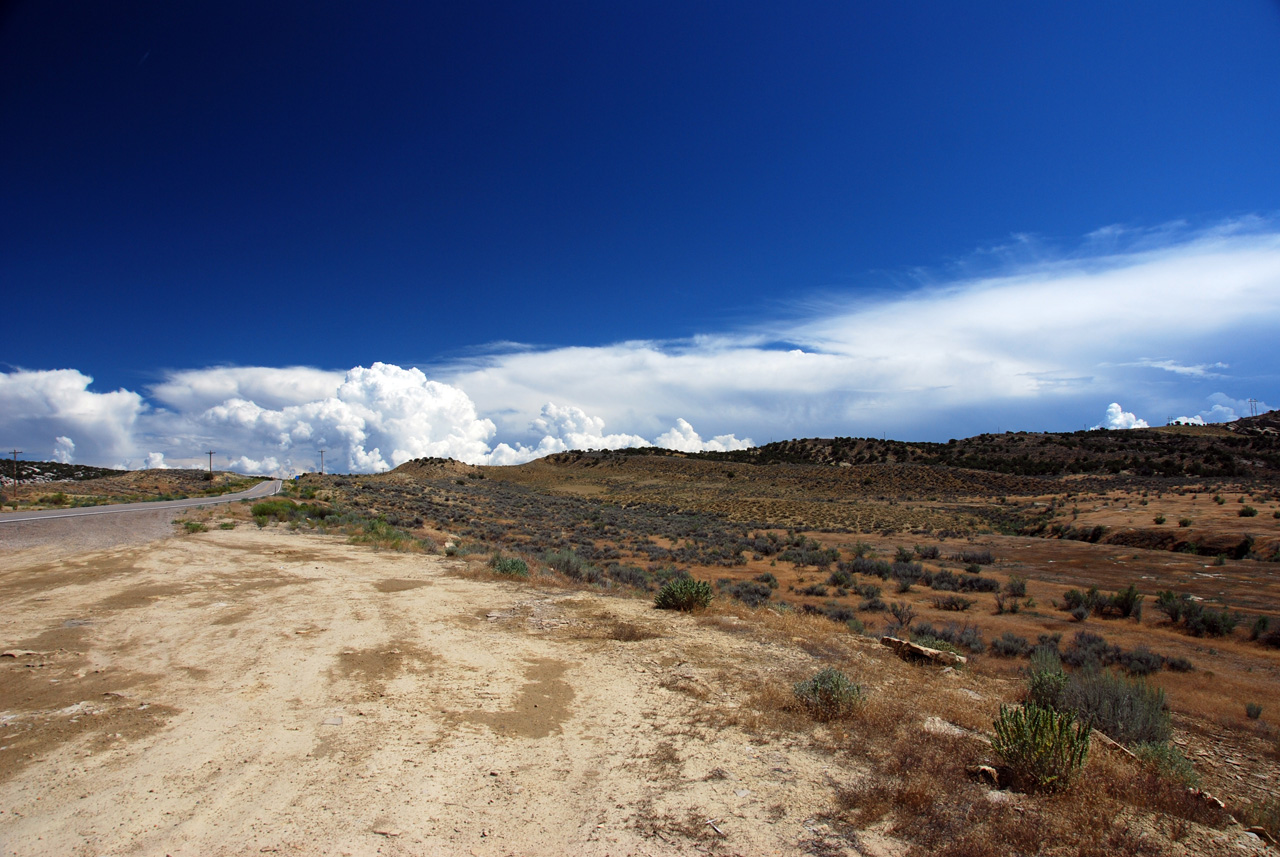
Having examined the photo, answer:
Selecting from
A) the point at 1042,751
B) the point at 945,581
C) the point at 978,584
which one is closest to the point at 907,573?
the point at 945,581

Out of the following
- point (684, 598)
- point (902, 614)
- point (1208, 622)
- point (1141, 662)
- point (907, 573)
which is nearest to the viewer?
point (1141, 662)

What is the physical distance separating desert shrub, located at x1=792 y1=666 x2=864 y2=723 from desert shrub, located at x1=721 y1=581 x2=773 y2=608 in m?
8.93

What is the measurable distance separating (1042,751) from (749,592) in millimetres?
12489

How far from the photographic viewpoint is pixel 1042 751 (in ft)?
16.3

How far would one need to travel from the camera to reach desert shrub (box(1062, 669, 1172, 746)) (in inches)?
255

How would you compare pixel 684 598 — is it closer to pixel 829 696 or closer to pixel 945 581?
pixel 829 696

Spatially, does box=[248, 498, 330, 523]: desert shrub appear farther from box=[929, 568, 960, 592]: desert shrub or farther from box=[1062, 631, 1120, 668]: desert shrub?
box=[1062, 631, 1120, 668]: desert shrub

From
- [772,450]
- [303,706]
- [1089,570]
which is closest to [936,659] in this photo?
[303,706]

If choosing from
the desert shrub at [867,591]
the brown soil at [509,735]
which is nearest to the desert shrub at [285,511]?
the brown soil at [509,735]

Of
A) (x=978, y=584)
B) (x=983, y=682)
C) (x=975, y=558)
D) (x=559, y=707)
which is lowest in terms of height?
(x=975, y=558)

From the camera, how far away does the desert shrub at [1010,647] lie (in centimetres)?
1193

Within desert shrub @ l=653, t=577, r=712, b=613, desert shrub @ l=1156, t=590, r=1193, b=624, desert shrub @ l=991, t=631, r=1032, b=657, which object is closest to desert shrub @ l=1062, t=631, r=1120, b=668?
desert shrub @ l=991, t=631, r=1032, b=657

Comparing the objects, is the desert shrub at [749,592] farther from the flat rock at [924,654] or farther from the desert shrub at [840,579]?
the flat rock at [924,654]

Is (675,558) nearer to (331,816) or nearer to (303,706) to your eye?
(303,706)
